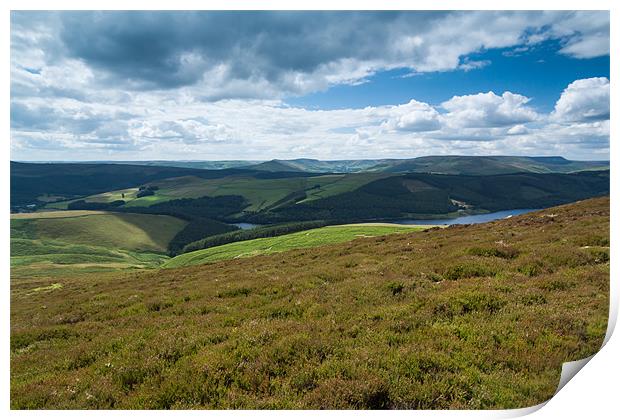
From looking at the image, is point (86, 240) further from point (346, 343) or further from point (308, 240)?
point (346, 343)

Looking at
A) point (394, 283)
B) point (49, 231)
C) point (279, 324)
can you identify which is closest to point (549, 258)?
point (394, 283)

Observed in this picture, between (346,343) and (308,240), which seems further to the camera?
(308,240)

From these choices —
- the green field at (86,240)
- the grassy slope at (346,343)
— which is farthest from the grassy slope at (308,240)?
the green field at (86,240)

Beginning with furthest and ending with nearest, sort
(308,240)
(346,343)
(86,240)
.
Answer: (86,240) → (308,240) → (346,343)

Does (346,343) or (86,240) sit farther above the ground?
(346,343)

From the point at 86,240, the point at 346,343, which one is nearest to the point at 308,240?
the point at 346,343

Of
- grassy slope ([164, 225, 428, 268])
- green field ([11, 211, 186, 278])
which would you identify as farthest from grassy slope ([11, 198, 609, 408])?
green field ([11, 211, 186, 278])

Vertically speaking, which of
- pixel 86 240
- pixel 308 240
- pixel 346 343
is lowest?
pixel 86 240

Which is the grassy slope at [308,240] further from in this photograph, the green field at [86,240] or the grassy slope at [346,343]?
the green field at [86,240]
